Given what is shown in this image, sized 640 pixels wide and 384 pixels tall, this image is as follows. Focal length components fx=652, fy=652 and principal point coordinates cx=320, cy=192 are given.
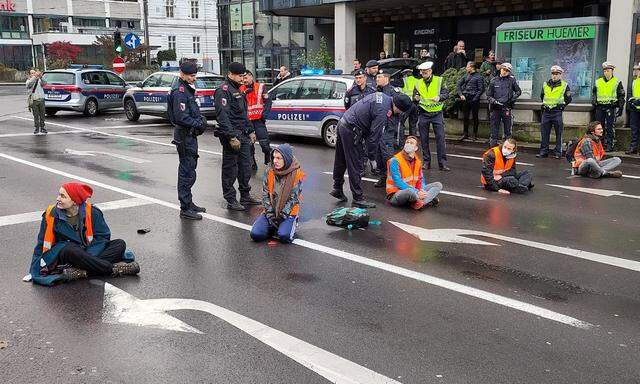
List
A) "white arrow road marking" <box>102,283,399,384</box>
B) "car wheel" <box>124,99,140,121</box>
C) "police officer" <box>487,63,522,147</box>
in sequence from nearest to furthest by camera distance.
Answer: "white arrow road marking" <box>102,283,399,384</box>
"police officer" <box>487,63,522,147</box>
"car wheel" <box>124,99,140,121</box>

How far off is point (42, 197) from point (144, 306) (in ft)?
16.8

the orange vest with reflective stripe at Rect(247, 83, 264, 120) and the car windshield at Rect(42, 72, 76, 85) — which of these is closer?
the orange vest with reflective stripe at Rect(247, 83, 264, 120)

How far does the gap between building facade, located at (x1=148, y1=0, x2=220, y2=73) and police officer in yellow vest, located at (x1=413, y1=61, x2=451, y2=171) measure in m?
63.9

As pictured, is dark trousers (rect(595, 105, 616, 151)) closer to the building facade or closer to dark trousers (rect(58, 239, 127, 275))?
dark trousers (rect(58, 239, 127, 275))

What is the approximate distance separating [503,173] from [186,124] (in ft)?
16.1

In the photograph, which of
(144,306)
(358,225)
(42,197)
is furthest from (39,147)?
(144,306)

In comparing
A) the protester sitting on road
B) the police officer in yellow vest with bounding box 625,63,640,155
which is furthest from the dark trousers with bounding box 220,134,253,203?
the police officer in yellow vest with bounding box 625,63,640,155

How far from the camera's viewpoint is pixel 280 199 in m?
7.19

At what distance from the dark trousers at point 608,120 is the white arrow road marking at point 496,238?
24.7ft

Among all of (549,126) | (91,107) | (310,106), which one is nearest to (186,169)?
(310,106)

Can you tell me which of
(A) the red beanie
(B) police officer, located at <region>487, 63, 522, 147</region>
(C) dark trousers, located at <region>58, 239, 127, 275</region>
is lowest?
(C) dark trousers, located at <region>58, 239, 127, 275</region>

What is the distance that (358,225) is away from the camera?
7.76 metres

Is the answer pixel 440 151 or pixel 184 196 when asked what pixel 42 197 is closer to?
pixel 184 196

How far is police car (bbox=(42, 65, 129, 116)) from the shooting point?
74.5 feet
